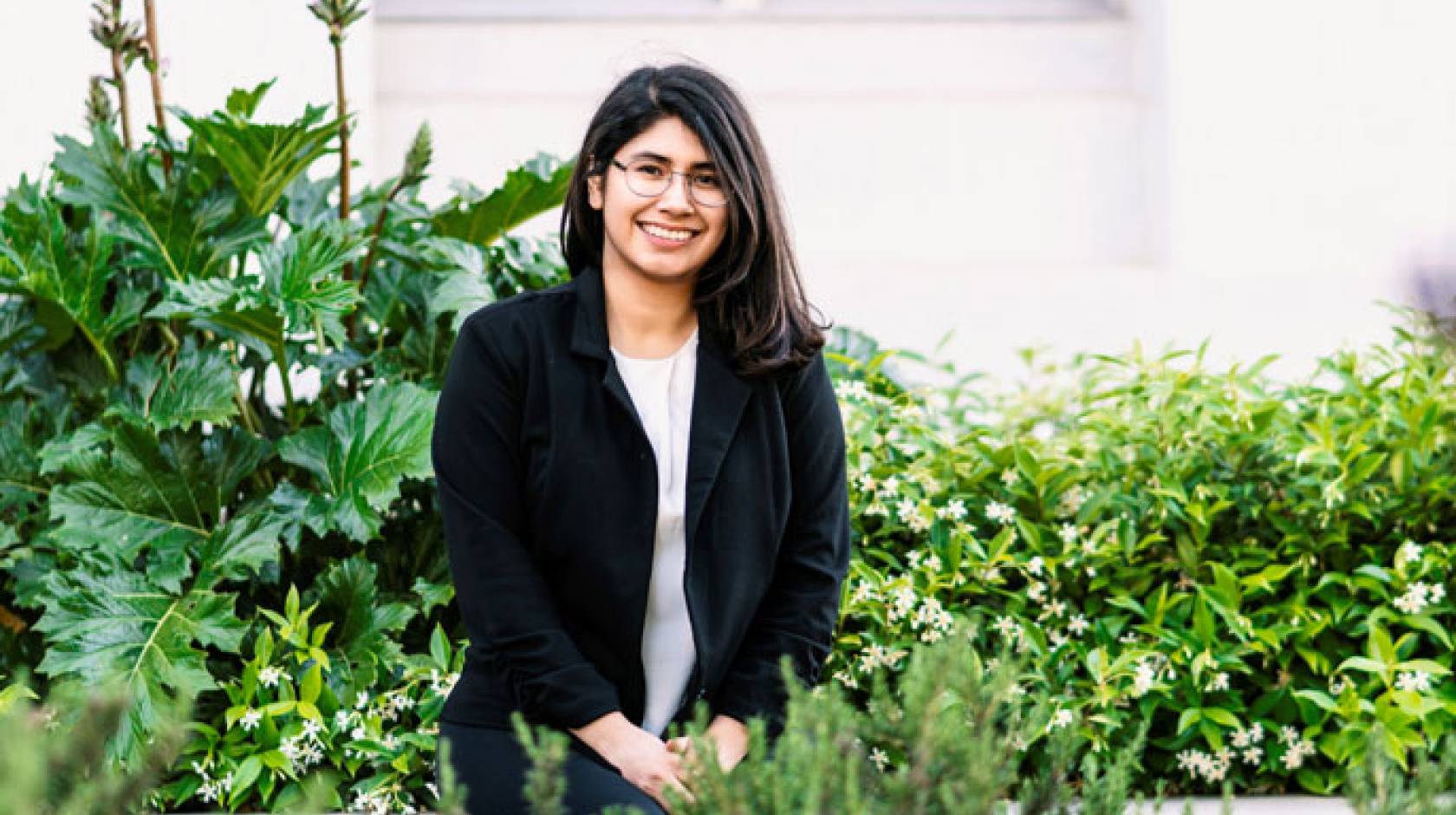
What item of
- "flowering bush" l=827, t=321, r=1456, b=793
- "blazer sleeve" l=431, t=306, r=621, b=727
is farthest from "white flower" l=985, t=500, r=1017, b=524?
"blazer sleeve" l=431, t=306, r=621, b=727

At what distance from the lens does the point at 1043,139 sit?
625 centimetres

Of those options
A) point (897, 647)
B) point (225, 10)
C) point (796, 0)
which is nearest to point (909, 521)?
point (897, 647)

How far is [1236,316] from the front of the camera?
19.6ft

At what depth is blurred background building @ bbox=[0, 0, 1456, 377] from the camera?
5.96 m

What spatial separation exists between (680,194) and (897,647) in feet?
4.19

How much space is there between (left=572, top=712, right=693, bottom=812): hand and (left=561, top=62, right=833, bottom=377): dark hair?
1.56 ft

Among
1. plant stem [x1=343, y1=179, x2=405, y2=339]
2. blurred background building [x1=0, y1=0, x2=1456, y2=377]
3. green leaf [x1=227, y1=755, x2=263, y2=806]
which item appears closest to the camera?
green leaf [x1=227, y1=755, x2=263, y2=806]

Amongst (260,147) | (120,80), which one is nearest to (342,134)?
(260,147)

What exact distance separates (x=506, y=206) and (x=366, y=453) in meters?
0.69

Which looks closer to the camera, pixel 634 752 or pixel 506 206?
pixel 634 752

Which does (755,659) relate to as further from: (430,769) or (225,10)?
(225,10)

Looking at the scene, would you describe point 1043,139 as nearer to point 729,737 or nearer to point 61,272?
point 61,272

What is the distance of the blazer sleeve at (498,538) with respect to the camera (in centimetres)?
203

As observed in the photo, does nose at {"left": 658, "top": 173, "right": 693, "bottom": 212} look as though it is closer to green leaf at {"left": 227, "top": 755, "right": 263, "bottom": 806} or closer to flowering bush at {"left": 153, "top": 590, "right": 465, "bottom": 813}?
flowering bush at {"left": 153, "top": 590, "right": 465, "bottom": 813}
